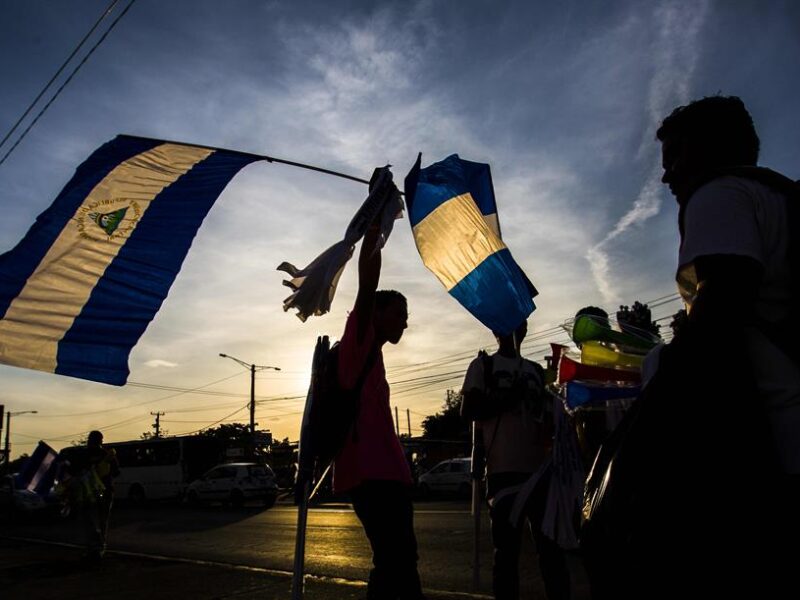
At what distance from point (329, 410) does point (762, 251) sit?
6.71 ft

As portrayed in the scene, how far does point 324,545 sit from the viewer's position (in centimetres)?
923

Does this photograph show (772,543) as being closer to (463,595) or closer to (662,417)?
(662,417)

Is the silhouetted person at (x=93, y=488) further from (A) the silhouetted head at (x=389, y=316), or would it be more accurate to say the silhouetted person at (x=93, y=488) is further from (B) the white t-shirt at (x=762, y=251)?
(B) the white t-shirt at (x=762, y=251)

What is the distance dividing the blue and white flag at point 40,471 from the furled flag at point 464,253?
5.43 m

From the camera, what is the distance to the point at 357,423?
3129mm

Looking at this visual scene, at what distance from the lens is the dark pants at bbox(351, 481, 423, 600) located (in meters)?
2.98

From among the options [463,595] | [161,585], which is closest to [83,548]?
[161,585]

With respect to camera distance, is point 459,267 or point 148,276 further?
point 459,267

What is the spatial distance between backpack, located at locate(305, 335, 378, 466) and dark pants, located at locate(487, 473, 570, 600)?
1.17 metres

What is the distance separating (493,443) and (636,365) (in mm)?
965

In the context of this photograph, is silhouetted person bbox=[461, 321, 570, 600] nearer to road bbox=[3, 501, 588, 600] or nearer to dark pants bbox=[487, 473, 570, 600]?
dark pants bbox=[487, 473, 570, 600]

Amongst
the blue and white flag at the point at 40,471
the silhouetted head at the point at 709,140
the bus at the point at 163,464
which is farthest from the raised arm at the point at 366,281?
the bus at the point at 163,464

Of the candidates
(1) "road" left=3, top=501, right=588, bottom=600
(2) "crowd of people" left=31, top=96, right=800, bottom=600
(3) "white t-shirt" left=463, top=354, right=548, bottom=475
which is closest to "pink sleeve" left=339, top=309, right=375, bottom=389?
(3) "white t-shirt" left=463, top=354, right=548, bottom=475

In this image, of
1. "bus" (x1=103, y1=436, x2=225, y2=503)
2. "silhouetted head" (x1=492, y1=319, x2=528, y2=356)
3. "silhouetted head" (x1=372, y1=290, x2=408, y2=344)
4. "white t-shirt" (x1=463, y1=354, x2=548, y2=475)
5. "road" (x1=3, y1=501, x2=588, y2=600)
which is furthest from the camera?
"bus" (x1=103, y1=436, x2=225, y2=503)
